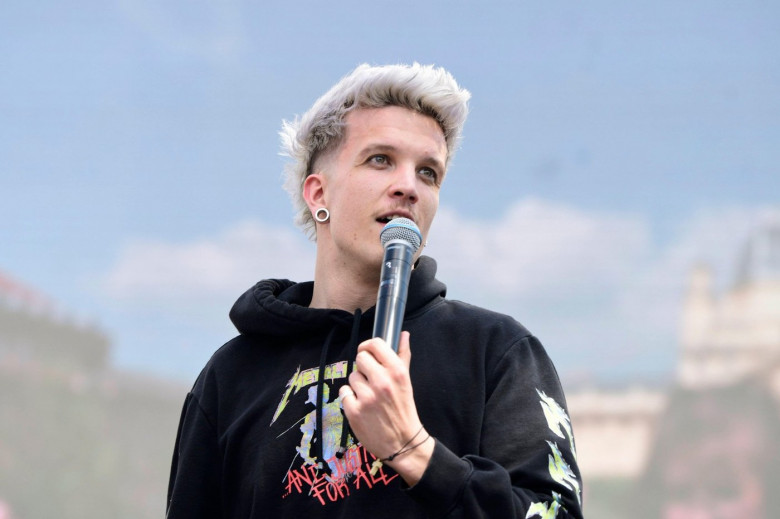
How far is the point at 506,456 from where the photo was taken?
5.00ft

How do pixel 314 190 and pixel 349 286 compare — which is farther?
pixel 314 190

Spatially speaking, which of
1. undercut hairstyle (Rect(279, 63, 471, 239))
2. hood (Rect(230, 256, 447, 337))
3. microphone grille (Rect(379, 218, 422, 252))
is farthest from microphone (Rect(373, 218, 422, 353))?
undercut hairstyle (Rect(279, 63, 471, 239))

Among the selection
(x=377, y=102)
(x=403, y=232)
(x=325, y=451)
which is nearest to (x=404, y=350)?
(x=403, y=232)

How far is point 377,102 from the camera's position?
1870 mm

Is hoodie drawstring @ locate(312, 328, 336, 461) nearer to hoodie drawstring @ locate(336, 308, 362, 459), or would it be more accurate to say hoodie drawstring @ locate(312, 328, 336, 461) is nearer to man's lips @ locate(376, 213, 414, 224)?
hoodie drawstring @ locate(336, 308, 362, 459)

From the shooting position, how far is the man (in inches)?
56.9

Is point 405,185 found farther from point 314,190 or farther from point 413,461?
point 413,461

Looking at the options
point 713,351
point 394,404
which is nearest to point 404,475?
point 394,404

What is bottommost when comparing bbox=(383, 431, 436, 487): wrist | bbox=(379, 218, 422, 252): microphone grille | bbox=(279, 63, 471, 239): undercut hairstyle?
bbox=(383, 431, 436, 487): wrist

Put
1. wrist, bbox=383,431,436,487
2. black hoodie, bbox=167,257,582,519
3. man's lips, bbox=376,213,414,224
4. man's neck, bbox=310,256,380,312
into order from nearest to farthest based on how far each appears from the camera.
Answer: wrist, bbox=383,431,436,487, black hoodie, bbox=167,257,582,519, man's lips, bbox=376,213,414,224, man's neck, bbox=310,256,380,312

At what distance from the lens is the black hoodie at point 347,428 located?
4.83 ft

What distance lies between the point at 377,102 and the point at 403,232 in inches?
15.4

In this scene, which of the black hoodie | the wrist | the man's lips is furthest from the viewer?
the man's lips

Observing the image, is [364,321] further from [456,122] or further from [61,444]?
[61,444]
